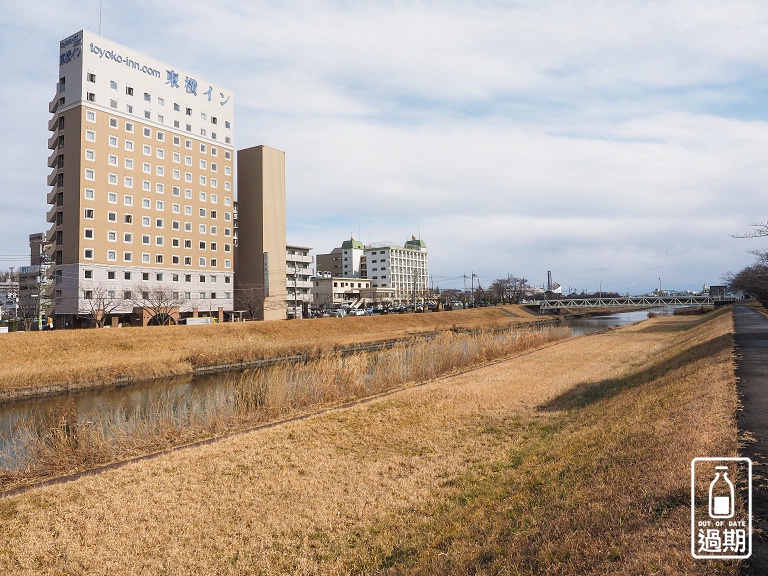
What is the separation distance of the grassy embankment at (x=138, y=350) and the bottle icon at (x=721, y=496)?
1209 inches

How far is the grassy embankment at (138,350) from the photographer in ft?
92.7

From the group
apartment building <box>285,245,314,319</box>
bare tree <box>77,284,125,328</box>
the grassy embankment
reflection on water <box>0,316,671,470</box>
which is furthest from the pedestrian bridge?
reflection on water <box>0,316,671,470</box>

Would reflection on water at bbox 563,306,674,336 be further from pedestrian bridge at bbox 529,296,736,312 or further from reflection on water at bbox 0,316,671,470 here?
reflection on water at bbox 0,316,671,470

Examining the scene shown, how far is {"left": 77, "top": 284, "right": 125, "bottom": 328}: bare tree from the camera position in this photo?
59.1 m

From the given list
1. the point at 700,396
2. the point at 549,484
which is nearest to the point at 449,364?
the point at 700,396

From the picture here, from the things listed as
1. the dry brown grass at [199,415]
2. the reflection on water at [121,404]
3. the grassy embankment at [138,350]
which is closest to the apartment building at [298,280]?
the grassy embankment at [138,350]

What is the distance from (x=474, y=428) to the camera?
13695mm

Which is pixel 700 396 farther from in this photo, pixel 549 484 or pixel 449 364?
pixel 449 364

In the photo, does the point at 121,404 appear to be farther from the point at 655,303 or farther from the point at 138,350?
the point at 655,303

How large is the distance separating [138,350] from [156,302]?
96.3 feet

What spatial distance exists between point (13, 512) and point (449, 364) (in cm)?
2204

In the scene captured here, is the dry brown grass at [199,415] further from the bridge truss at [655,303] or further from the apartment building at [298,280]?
the bridge truss at [655,303]

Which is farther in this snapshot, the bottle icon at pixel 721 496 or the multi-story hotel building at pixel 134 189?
the multi-story hotel building at pixel 134 189

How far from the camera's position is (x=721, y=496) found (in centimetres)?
572
